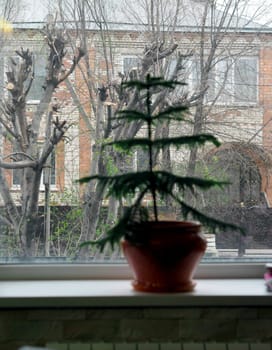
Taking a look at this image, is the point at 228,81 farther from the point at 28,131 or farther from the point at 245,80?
the point at 28,131

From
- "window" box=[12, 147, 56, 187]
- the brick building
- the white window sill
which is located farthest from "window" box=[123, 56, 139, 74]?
the white window sill

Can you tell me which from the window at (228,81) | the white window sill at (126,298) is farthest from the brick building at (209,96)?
the white window sill at (126,298)

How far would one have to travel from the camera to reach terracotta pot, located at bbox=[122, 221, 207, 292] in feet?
5.91

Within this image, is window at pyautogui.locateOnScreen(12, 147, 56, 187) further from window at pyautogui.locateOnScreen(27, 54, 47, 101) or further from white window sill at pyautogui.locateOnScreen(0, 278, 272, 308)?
white window sill at pyautogui.locateOnScreen(0, 278, 272, 308)

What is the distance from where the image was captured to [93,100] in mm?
2199

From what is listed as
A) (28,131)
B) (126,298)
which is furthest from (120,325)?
(28,131)

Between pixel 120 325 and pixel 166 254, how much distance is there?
260 mm

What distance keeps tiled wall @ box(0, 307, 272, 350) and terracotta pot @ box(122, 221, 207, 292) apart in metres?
0.08

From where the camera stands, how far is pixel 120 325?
183 cm

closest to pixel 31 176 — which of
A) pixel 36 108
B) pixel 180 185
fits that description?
pixel 36 108

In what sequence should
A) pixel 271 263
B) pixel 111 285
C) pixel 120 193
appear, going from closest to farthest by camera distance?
pixel 120 193 < pixel 111 285 < pixel 271 263

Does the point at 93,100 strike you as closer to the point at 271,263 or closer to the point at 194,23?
the point at 194,23

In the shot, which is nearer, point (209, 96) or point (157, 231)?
point (157, 231)

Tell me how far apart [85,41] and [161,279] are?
3.02 feet
